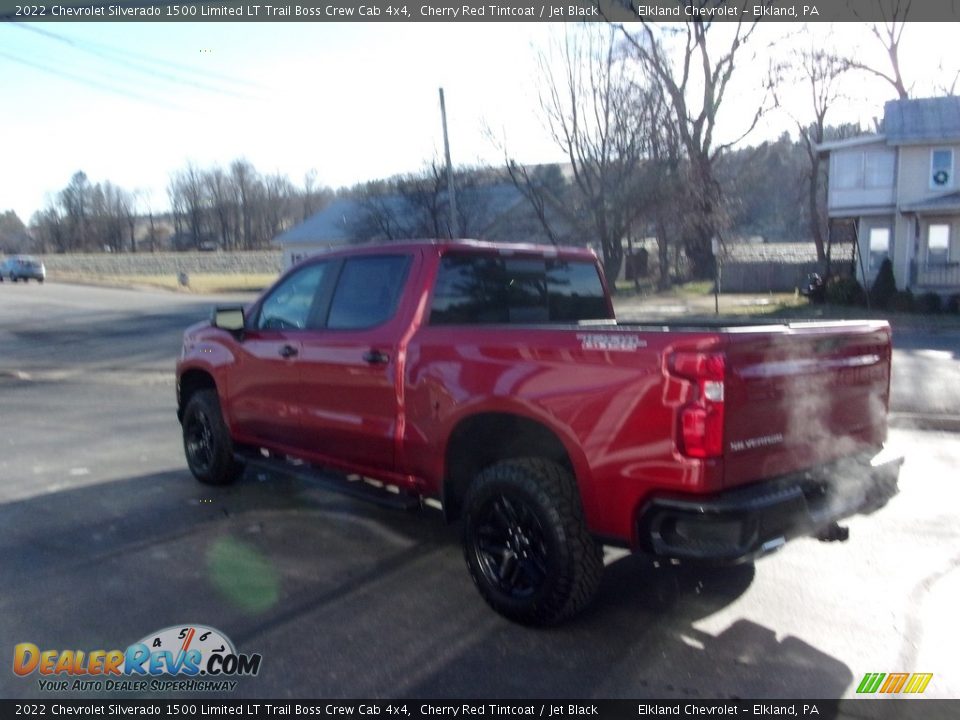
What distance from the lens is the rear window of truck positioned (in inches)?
211

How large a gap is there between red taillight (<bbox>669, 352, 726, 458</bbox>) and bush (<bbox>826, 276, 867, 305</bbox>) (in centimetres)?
2851

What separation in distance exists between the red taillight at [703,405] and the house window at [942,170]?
102 ft

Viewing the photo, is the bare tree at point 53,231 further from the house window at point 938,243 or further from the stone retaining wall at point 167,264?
the house window at point 938,243

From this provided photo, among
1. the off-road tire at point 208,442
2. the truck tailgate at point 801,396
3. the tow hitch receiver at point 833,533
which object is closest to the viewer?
the truck tailgate at point 801,396

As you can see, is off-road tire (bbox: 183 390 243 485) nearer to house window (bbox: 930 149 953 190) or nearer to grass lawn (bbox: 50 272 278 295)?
house window (bbox: 930 149 953 190)

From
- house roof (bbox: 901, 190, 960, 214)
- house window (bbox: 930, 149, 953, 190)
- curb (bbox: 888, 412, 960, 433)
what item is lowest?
curb (bbox: 888, 412, 960, 433)

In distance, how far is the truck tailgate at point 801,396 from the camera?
3715 millimetres

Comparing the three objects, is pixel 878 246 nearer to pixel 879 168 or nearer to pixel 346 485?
pixel 879 168

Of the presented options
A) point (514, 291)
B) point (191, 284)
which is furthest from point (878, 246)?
point (191, 284)

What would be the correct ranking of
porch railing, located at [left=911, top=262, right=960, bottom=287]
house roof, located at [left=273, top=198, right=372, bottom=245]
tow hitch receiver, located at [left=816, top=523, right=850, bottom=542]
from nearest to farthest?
tow hitch receiver, located at [left=816, top=523, right=850, bottom=542], porch railing, located at [left=911, top=262, right=960, bottom=287], house roof, located at [left=273, top=198, right=372, bottom=245]

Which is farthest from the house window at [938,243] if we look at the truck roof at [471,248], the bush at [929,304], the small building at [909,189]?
the truck roof at [471,248]

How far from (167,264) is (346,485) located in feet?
245

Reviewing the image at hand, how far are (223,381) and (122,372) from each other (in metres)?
10.8

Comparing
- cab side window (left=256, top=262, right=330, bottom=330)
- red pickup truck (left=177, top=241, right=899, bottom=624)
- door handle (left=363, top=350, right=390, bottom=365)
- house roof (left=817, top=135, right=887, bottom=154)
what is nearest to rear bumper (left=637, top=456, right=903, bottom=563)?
red pickup truck (left=177, top=241, right=899, bottom=624)
